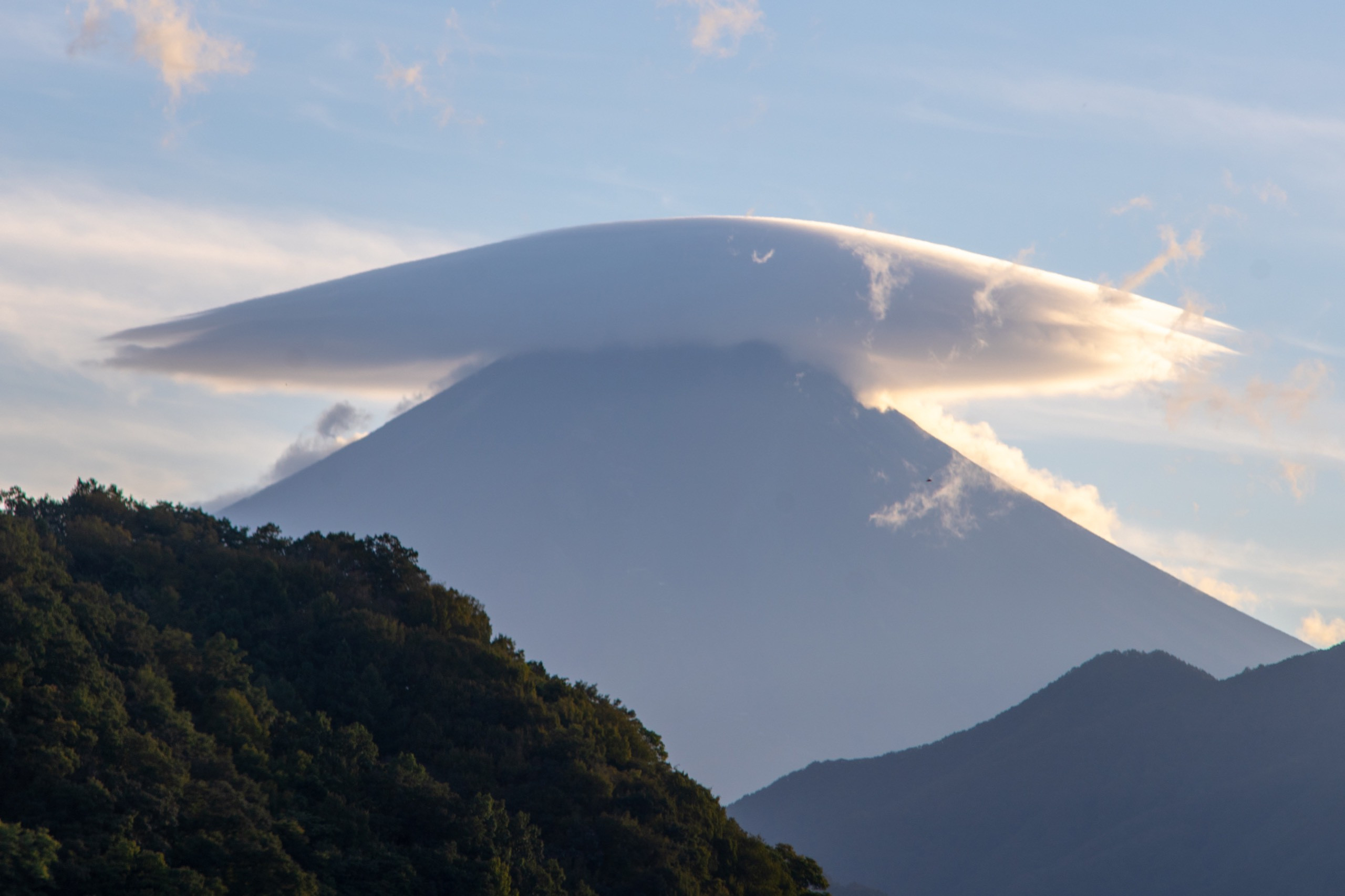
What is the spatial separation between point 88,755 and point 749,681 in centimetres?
14608

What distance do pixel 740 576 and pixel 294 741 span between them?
504 ft

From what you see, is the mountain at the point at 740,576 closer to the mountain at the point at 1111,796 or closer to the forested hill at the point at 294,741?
the mountain at the point at 1111,796

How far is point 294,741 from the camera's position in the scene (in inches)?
1258

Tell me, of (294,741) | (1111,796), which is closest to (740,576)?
(1111,796)

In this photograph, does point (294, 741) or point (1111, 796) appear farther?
point (1111, 796)

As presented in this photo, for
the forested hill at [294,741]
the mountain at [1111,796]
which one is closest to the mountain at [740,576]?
the mountain at [1111,796]

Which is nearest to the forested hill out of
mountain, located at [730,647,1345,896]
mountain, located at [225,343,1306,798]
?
mountain, located at [730,647,1345,896]

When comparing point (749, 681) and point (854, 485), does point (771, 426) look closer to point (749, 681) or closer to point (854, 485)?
point (854, 485)

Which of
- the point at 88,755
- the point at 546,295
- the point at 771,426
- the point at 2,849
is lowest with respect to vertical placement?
the point at 2,849

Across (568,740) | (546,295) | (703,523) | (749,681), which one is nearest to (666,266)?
(546,295)

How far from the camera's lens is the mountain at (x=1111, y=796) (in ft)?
261

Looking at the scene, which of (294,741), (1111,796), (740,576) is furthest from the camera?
(740,576)

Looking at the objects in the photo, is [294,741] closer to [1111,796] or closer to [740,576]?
[1111,796]

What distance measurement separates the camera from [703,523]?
616 ft
